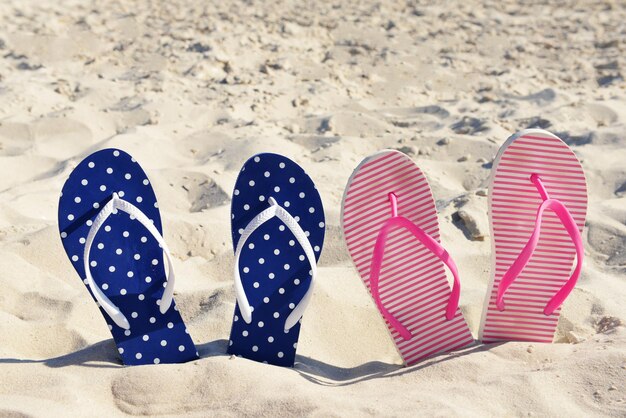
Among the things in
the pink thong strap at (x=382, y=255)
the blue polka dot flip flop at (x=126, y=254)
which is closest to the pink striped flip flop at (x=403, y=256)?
the pink thong strap at (x=382, y=255)

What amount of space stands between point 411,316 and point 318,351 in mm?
235

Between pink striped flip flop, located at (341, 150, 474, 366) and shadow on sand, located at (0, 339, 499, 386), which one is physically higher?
pink striped flip flop, located at (341, 150, 474, 366)

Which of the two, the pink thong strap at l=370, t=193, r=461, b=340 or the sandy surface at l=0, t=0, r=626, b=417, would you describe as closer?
the sandy surface at l=0, t=0, r=626, b=417

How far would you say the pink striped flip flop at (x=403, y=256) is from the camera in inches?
70.4

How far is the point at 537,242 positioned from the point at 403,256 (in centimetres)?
29

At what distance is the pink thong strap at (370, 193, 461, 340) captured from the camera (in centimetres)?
170

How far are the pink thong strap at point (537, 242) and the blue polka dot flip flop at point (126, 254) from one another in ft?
2.19

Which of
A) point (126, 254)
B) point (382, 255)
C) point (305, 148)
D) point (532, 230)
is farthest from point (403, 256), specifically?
point (305, 148)

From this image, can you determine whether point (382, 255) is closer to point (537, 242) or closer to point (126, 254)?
point (537, 242)

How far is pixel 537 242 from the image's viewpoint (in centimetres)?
179

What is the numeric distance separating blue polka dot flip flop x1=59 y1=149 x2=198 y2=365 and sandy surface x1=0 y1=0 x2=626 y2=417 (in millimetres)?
74

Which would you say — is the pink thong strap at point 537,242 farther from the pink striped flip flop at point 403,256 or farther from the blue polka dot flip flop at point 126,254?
the blue polka dot flip flop at point 126,254

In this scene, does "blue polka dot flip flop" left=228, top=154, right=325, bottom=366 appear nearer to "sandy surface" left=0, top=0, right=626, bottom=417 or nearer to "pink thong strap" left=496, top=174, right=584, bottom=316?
"sandy surface" left=0, top=0, right=626, bottom=417

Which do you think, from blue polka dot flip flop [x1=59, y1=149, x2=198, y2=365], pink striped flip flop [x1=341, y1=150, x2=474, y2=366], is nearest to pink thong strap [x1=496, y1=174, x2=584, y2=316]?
pink striped flip flop [x1=341, y1=150, x2=474, y2=366]
